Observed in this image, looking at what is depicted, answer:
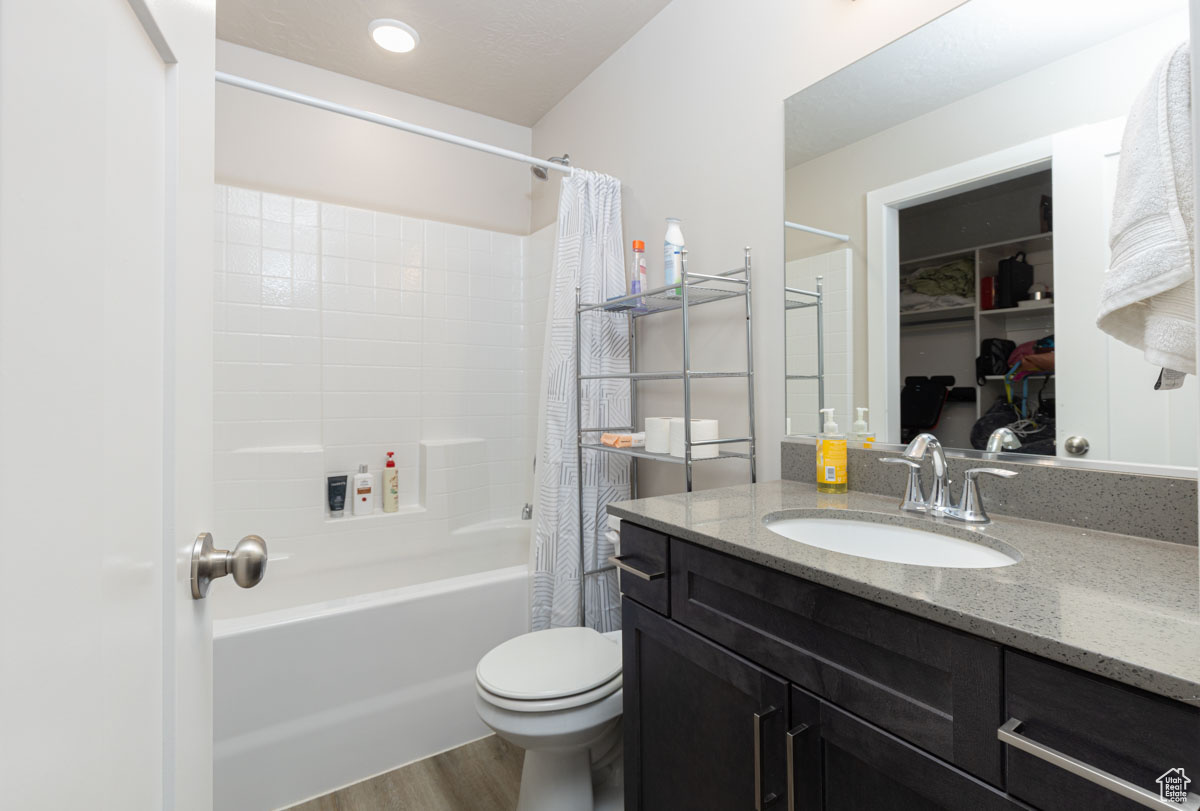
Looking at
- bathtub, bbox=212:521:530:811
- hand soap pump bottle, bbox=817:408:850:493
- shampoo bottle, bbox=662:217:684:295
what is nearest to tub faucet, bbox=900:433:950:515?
hand soap pump bottle, bbox=817:408:850:493

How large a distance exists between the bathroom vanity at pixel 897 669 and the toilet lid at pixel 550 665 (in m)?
0.23

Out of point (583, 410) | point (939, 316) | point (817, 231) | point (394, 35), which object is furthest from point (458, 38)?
point (939, 316)

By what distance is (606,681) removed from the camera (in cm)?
134

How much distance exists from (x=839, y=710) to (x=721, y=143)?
61.3 inches

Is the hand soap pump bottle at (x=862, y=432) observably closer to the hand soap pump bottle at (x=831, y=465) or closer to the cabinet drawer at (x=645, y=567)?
the hand soap pump bottle at (x=831, y=465)

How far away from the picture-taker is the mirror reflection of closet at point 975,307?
1048 mm

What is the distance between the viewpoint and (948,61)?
3.92 ft

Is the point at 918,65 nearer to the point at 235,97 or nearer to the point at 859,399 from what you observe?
the point at 859,399

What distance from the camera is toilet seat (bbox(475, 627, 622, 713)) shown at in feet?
4.23

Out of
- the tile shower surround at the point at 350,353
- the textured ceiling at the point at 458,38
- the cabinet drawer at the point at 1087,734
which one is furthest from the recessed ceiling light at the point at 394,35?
the cabinet drawer at the point at 1087,734

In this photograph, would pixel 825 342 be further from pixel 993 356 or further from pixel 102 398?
pixel 102 398

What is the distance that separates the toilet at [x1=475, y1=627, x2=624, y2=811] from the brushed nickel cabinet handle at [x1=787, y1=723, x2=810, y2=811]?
60 cm

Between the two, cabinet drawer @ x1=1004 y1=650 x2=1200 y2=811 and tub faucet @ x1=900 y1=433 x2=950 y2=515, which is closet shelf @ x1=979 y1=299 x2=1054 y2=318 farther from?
cabinet drawer @ x1=1004 y1=650 x2=1200 y2=811

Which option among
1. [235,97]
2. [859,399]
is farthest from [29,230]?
[235,97]
